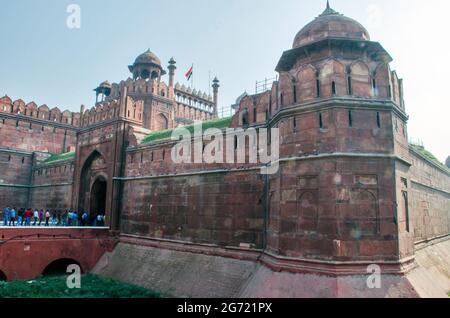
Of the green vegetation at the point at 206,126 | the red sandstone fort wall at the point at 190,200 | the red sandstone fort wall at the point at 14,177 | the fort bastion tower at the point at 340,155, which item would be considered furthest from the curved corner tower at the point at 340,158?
the red sandstone fort wall at the point at 14,177

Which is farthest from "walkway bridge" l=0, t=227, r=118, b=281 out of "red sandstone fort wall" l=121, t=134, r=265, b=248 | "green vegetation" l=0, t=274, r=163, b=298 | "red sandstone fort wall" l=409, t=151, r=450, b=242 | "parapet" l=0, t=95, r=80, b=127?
"parapet" l=0, t=95, r=80, b=127

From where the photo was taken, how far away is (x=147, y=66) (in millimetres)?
25688

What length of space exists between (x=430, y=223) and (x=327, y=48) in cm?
1024

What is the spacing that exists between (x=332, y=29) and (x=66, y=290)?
40.4 ft

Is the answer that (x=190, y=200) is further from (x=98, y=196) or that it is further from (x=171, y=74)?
(x=171, y=74)

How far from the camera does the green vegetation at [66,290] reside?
1129cm

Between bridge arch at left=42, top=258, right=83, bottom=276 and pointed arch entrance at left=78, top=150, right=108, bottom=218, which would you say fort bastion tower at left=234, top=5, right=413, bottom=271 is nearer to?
bridge arch at left=42, top=258, right=83, bottom=276

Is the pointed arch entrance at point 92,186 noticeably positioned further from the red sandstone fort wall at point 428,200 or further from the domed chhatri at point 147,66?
the red sandstone fort wall at point 428,200

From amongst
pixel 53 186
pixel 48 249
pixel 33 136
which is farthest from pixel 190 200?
pixel 33 136

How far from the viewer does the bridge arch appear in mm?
14914

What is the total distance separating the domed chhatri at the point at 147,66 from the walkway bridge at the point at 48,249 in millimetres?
14247

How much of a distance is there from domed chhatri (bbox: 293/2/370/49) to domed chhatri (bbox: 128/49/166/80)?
18.2 meters

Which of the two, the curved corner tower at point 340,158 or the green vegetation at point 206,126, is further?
the green vegetation at point 206,126
